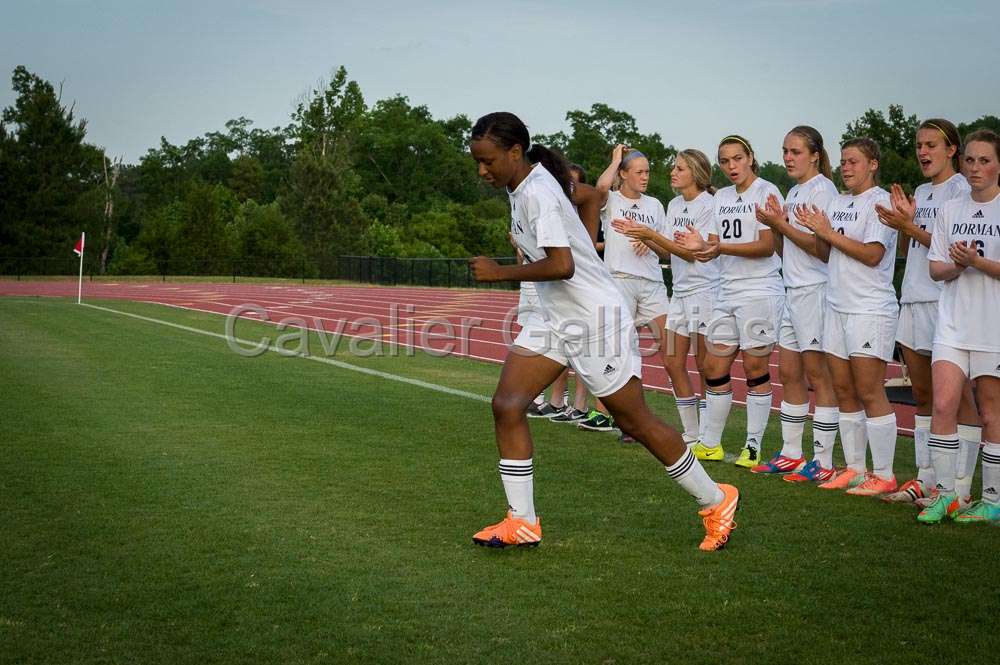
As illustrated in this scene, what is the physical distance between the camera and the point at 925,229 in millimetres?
6844

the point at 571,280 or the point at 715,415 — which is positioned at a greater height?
the point at 571,280

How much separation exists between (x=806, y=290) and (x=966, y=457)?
156cm

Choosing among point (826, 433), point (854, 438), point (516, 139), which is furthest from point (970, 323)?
point (516, 139)

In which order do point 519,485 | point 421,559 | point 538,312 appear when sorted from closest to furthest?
point 421,559, point 519,485, point 538,312

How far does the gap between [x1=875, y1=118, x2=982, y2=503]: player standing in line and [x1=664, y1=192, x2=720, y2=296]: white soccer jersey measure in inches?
67.9

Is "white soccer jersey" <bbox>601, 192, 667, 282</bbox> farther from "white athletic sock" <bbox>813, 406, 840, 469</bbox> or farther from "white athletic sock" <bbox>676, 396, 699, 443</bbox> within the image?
"white athletic sock" <bbox>813, 406, 840, 469</bbox>

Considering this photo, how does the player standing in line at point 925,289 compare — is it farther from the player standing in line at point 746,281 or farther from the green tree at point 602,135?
the green tree at point 602,135

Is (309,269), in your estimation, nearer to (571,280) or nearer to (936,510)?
(936,510)

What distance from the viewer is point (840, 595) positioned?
4.85m

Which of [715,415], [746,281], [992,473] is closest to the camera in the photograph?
[992,473]

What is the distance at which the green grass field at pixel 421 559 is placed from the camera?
166 inches

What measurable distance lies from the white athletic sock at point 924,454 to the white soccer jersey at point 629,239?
259cm

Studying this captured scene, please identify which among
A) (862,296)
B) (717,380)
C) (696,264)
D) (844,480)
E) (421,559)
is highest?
(696,264)

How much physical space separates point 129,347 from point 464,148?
7763 centimetres
